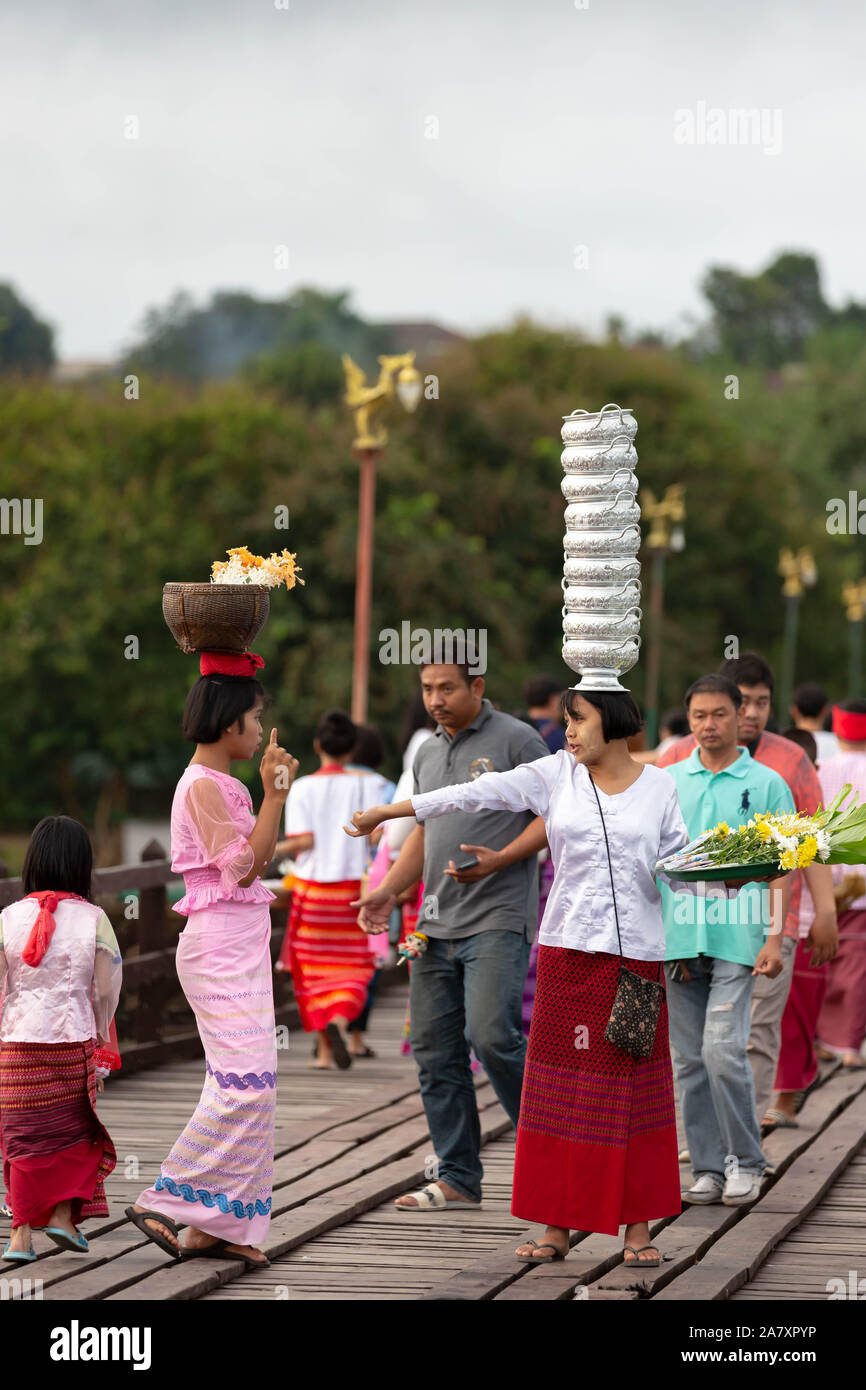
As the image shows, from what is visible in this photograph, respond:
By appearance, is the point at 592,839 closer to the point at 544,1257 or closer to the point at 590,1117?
the point at 590,1117

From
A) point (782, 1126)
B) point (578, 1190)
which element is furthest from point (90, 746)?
point (578, 1190)

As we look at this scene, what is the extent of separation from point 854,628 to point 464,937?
154ft

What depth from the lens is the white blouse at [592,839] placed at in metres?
6.41

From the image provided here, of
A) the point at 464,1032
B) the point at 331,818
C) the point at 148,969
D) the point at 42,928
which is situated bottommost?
the point at 148,969

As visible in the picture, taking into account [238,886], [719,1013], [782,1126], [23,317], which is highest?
[23,317]

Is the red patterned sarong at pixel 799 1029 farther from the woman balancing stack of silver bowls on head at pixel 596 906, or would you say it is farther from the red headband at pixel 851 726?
the woman balancing stack of silver bowls on head at pixel 596 906

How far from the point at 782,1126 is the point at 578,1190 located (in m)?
2.94

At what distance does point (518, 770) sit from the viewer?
665cm

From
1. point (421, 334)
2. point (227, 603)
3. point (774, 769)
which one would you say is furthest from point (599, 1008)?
point (421, 334)

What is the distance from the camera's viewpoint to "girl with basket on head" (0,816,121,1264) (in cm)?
643

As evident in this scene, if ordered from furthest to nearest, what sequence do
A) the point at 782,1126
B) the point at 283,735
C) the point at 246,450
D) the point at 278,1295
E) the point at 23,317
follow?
the point at 23,317
the point at 246,450
the point at 283,735
the point at 782,1126
the point at 278,1295

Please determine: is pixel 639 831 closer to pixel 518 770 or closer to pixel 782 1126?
pixel 518 770

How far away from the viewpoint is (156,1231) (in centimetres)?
631

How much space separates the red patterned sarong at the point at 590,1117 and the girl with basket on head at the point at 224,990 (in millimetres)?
858
